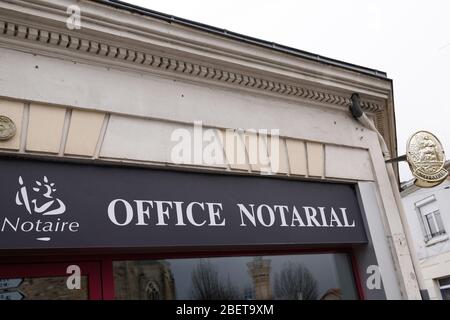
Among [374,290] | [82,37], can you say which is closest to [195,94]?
[82,37]

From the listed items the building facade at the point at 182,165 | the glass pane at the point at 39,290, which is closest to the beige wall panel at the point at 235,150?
the building facade at the point at 182,165

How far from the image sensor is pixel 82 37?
3.65 m

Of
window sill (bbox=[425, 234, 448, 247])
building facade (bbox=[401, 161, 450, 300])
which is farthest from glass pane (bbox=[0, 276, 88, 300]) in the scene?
window sill (bbox=[425, 234, 448, 247])

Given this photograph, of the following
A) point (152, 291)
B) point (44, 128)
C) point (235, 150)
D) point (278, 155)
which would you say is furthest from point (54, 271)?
point (278, 155)

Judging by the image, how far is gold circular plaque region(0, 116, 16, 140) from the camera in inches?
123

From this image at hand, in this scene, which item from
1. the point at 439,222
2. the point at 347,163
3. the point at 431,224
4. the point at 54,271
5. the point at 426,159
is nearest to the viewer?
the point at 54,271

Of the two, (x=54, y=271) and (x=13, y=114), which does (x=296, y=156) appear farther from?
(x=13, y=114)

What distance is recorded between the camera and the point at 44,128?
3.32m

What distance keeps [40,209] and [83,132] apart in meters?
0.69

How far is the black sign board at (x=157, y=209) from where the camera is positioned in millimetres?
3107

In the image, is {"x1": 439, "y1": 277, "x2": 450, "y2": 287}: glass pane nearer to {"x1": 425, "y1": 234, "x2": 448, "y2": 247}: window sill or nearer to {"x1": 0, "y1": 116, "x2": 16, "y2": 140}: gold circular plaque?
{"x1": 425, "y1": 234, "x2": 448, "y2": 247}: window sill

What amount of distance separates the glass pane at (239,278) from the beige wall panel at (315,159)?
856 mm

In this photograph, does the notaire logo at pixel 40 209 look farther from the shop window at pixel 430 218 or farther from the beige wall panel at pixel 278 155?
the shop window at pixel 430 218

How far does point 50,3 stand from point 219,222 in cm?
220
